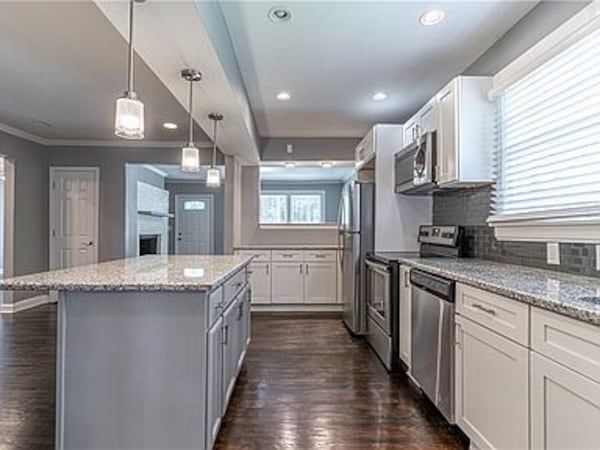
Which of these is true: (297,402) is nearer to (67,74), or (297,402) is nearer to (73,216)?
(67,74)

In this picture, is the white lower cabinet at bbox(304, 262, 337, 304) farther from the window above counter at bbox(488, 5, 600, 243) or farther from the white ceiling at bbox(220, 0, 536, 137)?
the window above counter at bbox(488, 5, 600, 243)

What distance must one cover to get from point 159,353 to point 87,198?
5384mm

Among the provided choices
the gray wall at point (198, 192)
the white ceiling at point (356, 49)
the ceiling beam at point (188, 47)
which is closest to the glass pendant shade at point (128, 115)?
the ceiling beam at point (188, 47)

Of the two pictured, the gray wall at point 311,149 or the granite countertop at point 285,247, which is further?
the gray wall at point 311,149

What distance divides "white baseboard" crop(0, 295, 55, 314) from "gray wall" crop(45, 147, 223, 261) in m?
1.00

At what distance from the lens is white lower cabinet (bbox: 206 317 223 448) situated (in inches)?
82.4

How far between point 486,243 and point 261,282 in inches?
135

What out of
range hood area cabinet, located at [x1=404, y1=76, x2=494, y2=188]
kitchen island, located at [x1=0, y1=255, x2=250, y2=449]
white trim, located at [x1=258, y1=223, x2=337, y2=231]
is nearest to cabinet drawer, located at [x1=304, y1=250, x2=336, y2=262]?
white trim, located at [x1=258, y1=223, x2=337, y2=231]

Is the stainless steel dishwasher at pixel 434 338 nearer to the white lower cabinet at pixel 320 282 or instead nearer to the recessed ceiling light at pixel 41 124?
the white lower cabinet at pixel 320 282

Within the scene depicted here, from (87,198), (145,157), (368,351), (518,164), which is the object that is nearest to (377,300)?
(368,351)

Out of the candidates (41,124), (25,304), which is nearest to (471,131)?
(41,124)

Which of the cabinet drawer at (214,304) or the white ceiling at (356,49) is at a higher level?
the white ceiling at (356,49)

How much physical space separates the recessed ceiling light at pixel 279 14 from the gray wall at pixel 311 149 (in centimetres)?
344

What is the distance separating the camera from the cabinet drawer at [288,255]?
243 inches
